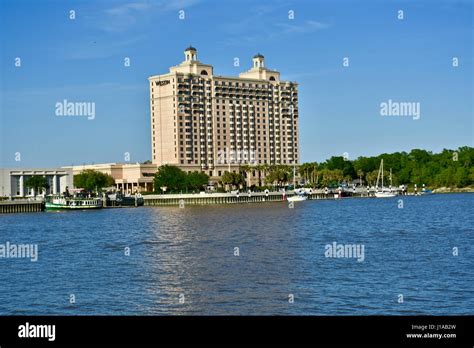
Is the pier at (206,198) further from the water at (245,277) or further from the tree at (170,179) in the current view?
the water at (245,277)

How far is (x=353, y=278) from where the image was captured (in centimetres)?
3384

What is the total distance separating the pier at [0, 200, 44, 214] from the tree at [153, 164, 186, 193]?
130ft

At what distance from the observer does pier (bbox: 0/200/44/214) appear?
156125mm

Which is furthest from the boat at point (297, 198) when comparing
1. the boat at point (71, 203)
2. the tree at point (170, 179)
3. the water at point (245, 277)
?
the water at point (245, 277)

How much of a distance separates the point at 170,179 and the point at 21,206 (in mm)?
45580

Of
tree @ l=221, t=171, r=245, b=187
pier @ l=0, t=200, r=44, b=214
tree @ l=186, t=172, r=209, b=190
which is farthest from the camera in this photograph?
tree @ l=186, t=172, r=209, b=190

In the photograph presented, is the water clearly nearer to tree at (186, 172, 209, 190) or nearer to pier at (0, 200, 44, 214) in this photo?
pier at (0, 200, 44, 214)

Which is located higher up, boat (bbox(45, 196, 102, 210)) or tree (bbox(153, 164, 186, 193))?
tree (bbox(153, 164, 186, 193))

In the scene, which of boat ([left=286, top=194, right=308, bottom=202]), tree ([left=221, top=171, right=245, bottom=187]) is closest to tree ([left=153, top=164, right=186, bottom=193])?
tree ([left=221, top=171, right=245, bottom=187])

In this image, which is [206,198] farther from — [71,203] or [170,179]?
[71,203]

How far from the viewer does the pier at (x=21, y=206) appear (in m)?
156

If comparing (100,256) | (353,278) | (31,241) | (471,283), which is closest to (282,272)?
(353,278)
